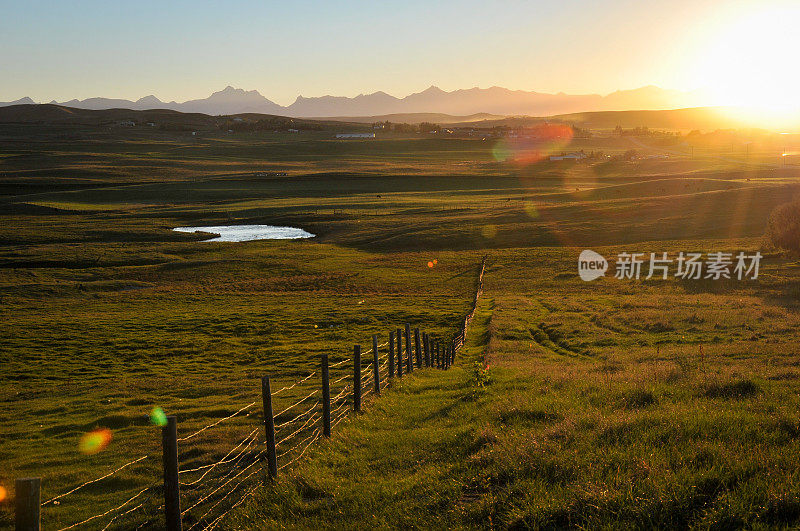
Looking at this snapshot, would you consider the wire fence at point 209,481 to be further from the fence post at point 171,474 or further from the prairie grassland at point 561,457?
the prairie grassland at point 561,457

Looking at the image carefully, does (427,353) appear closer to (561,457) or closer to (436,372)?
(436,372)

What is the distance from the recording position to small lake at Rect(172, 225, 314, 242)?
90062mm

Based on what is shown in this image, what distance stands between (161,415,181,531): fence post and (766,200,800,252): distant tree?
203 feet

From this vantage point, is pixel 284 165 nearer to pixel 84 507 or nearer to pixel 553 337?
pixel 553 337

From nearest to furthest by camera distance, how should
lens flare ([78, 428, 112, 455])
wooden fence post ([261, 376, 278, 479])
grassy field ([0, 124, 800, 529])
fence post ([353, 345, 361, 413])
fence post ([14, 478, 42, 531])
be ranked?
fence post ([14, 478, 42, 531]) → grassy field ([0, 124, 800, 529]) → wooden fence post ([261, 376, 278, 479]) → fence post ([353, 345, 361, 413]) → lens flare ([78, 428, 112, 455])

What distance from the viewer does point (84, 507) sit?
12.6 metres

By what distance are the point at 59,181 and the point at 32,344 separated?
12235cm

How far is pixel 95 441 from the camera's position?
18281mm

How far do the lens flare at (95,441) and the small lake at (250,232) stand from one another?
69.5 meters

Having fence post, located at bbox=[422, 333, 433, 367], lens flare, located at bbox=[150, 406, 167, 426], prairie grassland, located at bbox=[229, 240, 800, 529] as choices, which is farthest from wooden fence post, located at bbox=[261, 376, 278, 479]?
fence post, located at bbox=[422, 333, 433, 367]

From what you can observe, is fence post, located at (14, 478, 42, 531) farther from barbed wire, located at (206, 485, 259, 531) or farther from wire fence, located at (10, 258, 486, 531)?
barbed wire, located at (206, 485, 259, 531)

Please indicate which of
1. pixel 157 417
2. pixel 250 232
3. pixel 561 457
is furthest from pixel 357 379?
pixel 250 232

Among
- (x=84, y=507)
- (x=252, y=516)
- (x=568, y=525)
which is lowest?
(x=84, y=507)

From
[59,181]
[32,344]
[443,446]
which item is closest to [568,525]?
[443,446]
